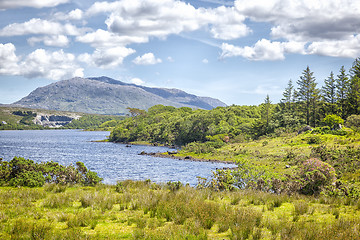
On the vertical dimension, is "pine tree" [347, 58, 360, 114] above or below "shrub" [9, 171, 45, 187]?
above

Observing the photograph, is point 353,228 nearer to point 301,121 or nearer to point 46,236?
point 46,236

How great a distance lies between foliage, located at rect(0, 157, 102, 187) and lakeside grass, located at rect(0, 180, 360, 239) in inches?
186

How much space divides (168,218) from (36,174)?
12.7 meters

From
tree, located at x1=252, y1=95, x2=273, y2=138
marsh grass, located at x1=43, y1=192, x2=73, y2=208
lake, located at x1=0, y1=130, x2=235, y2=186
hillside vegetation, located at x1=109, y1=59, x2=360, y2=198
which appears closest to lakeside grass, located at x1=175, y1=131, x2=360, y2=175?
hillside vegetation, located at x1=109, y1=59, x2=360, y2=198

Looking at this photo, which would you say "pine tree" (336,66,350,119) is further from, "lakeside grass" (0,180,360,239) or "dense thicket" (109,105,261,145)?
"lakeside grass" (0,180,360,239)

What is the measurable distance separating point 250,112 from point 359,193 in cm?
13842

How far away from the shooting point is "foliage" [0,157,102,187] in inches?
746

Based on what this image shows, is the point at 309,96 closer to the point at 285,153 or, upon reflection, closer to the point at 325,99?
the point at 325,99

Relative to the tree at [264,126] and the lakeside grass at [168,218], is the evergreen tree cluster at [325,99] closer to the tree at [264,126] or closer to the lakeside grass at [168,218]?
the tree at [264,126]

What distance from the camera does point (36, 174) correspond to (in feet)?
64.2

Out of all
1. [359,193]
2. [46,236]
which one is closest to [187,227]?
[46,236]

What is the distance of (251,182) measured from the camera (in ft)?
69.7

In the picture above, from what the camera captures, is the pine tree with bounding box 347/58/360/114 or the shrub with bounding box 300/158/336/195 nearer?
the shrub with bounding box 300/158/336/195

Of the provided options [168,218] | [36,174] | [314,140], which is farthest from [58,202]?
[314,140]
